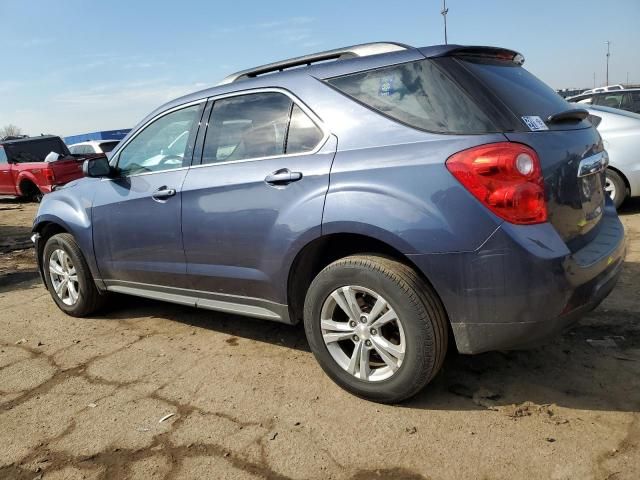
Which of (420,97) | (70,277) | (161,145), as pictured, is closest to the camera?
(420,97)

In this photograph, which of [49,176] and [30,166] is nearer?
[49,176]

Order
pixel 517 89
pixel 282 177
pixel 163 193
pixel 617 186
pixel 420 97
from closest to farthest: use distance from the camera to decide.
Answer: pixel 420 97 < pixel 517 89 < pixel 282 177 < pixel 163 193 < pixel 617 186

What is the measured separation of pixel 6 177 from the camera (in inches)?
543

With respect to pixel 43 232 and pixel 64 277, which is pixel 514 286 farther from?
pixel 43 232

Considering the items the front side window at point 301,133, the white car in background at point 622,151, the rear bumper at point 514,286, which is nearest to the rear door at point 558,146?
the rear bumper at point 514,286

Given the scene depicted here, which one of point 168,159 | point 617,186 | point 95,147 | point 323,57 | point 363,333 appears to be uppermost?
point 323,57

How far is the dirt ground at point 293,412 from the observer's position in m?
2.35

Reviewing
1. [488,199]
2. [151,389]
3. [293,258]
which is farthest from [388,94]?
[151,389]

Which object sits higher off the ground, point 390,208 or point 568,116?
point 568,116

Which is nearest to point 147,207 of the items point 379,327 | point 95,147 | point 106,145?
point 379,327

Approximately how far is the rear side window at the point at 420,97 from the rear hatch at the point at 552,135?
0.07m

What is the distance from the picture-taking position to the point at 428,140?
2.54 meters

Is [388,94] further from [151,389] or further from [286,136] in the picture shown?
[151,389]

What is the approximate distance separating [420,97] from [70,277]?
3.48m
